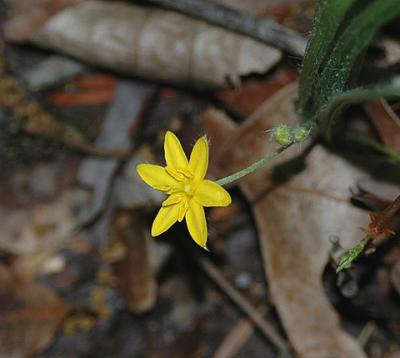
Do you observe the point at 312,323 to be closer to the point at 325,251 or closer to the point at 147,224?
the point at 325,251

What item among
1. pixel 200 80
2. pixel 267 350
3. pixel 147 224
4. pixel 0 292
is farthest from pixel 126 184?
pixel 267 350

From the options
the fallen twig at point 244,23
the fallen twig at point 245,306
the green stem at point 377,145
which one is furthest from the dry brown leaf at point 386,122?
the fallen twig at point 245,306

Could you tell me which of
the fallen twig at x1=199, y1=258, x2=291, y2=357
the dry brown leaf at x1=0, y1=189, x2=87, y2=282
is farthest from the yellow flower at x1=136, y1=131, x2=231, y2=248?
the dry brown leaf at x1=0, y1=189, x2=87, y2=282

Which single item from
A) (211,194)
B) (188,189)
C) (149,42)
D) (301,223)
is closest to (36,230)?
(149,42)

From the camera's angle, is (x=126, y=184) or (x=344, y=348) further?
(x=126, y=184)

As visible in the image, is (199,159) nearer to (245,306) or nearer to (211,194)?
(211,194)

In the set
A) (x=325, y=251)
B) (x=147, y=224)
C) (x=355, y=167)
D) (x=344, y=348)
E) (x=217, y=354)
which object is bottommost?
(x=217, y=354)
